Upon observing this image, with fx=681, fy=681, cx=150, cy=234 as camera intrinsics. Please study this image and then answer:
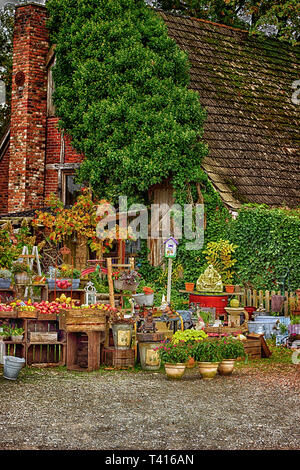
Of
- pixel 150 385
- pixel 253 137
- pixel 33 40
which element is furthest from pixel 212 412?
pixel 33 40

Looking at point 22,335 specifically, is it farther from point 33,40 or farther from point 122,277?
point 33,40

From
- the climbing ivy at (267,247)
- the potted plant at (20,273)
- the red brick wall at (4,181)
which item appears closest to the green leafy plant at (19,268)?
the potted plant at (20,273)

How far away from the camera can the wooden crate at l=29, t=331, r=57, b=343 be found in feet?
36.3

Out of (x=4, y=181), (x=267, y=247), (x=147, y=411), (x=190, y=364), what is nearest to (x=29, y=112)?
(x=4, y=181)

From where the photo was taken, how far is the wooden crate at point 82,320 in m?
10.8

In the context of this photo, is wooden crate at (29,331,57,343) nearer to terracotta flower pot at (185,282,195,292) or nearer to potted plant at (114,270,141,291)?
potted plant at (114,270,141,291)

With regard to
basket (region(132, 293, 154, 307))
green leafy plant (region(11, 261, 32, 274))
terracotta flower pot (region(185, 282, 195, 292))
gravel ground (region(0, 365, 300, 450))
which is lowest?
gravel ground (region(0, 365, 300, 450))

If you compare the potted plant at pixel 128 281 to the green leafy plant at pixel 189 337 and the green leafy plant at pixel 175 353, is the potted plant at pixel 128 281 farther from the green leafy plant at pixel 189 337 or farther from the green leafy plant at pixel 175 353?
the green leafy plant at pixel 175 353

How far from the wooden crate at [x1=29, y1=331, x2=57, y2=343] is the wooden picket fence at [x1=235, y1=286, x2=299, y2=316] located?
19.3 ft

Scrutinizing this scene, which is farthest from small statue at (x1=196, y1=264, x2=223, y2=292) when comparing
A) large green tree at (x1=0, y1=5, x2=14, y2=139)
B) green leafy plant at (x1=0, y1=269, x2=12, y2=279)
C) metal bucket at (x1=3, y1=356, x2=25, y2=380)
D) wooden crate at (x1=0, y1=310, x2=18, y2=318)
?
large green tree at (x1=0, y1=5, x2=14, y2=139)

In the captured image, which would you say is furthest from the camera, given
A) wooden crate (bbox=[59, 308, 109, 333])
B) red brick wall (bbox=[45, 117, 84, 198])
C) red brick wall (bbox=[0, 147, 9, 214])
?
red brick wall (bbox=[0, 147, 9, 214])

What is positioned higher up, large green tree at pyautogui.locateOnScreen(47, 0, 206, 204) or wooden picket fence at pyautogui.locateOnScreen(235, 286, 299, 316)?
large green tree at pyautogui.locateOnScreen(47, 0, 206, 204)

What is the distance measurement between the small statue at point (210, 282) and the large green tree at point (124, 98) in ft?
8.34

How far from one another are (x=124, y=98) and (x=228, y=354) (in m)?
9.30
